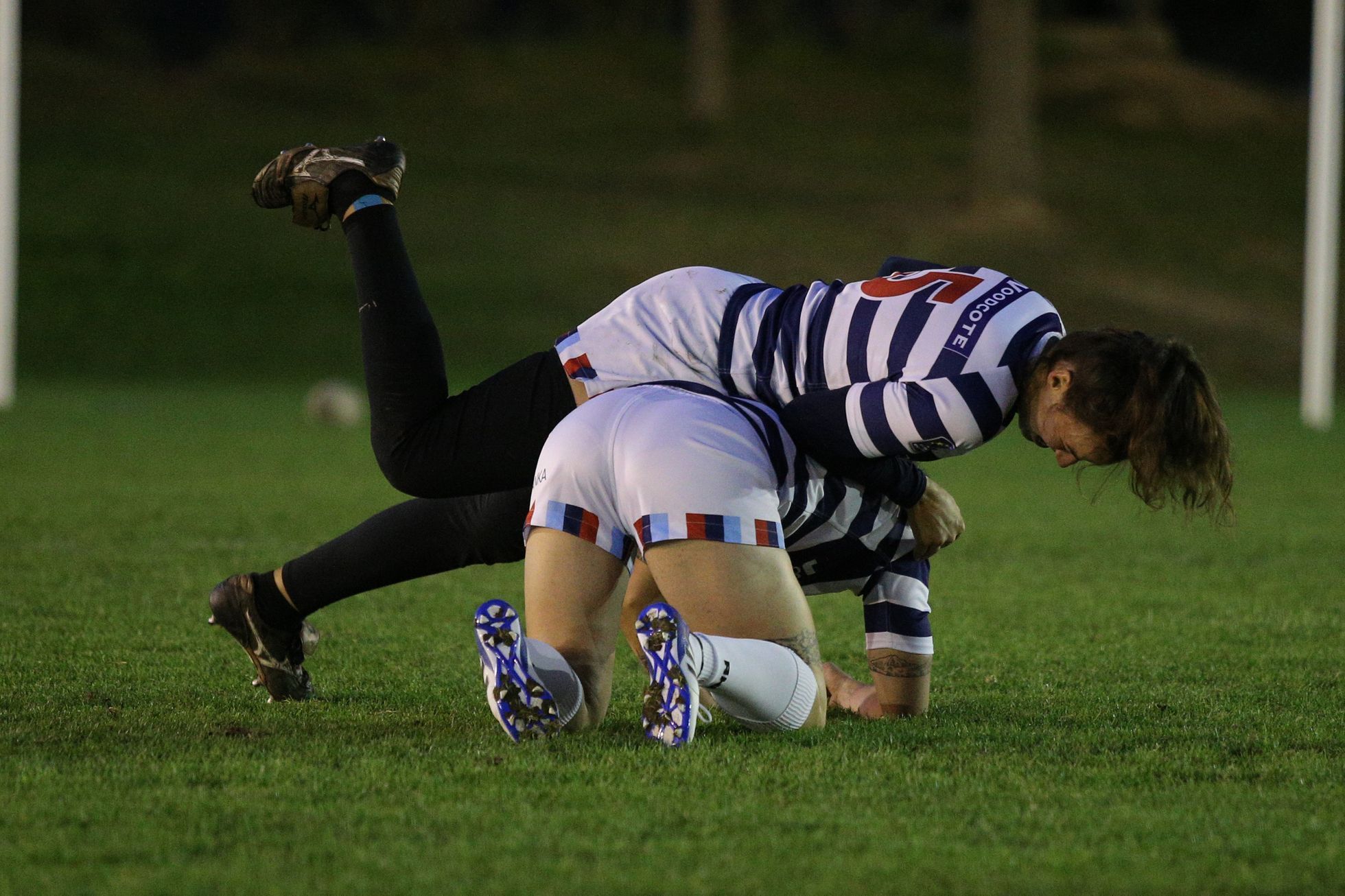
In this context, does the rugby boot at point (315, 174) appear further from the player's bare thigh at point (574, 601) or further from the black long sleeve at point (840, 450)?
the black long sleeve at point (840, 450)

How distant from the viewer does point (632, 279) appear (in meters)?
24.1

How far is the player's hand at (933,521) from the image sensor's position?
383 centimetres

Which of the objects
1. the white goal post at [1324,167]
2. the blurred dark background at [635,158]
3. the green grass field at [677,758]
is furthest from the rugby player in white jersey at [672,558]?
the blurred dark background at [635,158]

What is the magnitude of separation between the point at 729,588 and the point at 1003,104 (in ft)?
79.1

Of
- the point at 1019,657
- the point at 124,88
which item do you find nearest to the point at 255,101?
the point at 124,88

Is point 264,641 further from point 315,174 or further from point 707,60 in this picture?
point 707,60

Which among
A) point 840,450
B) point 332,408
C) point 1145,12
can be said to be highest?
point 1145,12

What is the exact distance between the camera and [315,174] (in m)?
4.06

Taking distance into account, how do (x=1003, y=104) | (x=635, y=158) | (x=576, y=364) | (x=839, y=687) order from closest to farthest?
(x=576, y=364)
(x=839, y=687)
(x=1003, y=104)
(x=635, y=158)

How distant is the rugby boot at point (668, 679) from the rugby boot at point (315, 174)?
1468 millimetres

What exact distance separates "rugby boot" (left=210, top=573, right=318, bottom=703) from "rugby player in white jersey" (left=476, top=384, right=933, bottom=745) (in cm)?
68

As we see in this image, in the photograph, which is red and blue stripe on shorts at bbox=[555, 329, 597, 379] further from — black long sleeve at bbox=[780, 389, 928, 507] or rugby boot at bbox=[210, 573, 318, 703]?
rugby boot at bbox=[210, 573, 318, 703]

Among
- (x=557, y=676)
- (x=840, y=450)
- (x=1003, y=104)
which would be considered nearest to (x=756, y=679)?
(x=557, y=676)

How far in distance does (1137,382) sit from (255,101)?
32.4 m
